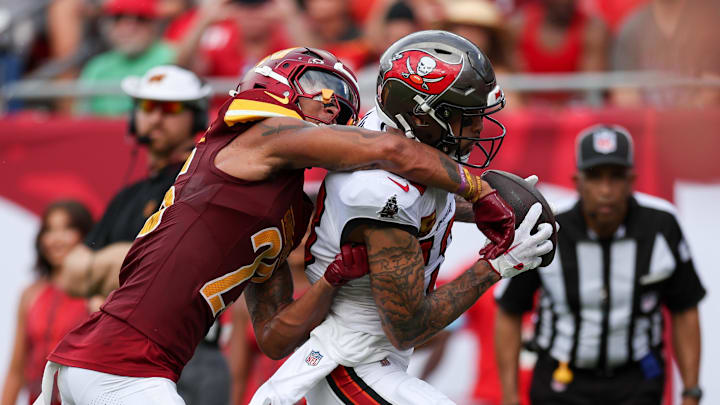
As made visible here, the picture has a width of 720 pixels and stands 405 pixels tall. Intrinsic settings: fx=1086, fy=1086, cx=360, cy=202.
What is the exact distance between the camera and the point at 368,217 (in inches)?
136

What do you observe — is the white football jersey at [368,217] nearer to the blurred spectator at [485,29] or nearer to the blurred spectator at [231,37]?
the blurred spectator at [485,29]

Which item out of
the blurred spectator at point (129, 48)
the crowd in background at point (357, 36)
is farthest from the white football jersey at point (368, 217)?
the blurred spectator at point (129, 48)

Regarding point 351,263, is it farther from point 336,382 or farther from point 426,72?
point 426,72

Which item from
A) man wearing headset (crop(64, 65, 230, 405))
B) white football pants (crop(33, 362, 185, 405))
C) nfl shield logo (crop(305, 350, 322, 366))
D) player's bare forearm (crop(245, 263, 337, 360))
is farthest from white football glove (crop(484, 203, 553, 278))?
man wearing headset (crop(64, 65, 230, 405))

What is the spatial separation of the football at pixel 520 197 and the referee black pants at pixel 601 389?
1887 millimetres

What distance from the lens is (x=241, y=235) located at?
3496 millimetres

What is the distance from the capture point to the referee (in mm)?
5230

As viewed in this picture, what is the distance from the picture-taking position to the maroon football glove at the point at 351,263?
352cm

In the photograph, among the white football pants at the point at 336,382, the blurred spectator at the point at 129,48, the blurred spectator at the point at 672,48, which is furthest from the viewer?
the blurred spectator at the point at 129,48

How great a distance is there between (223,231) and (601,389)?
2544 millimetres

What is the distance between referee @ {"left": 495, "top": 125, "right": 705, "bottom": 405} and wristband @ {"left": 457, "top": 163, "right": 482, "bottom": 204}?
6.04ft

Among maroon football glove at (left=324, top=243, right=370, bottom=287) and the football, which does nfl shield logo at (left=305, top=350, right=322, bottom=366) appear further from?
the football

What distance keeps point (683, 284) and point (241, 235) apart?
8.58 ft

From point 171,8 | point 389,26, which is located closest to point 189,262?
point 389,26
